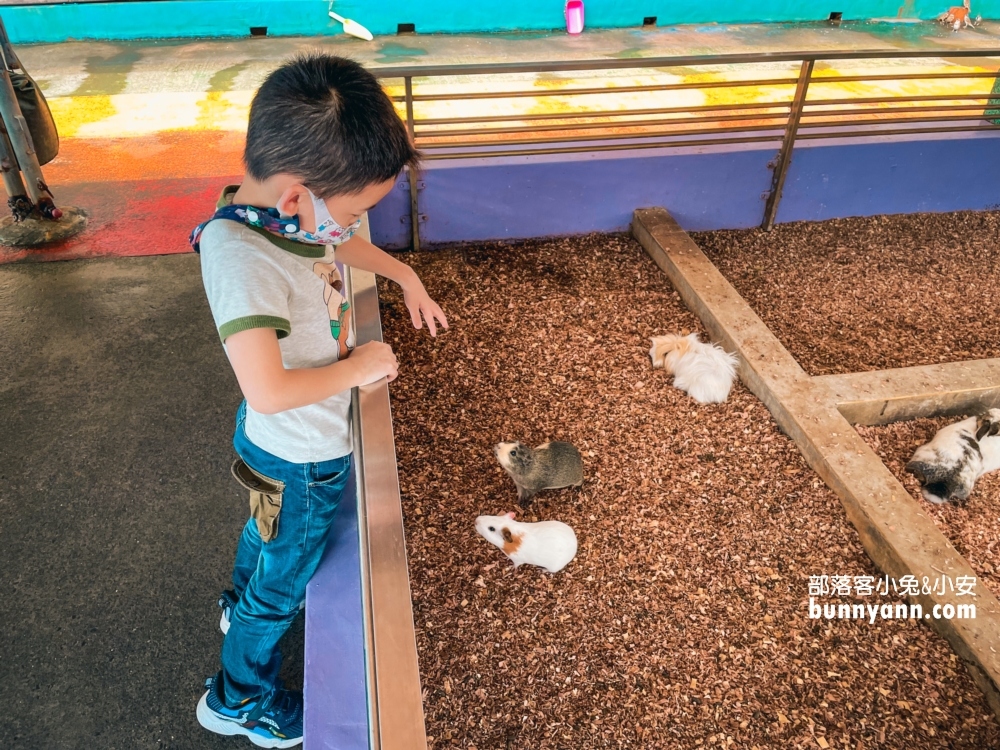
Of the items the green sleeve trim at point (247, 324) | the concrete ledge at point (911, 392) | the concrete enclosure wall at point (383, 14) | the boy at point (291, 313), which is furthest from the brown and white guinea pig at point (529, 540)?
the concrete enclosure wall at point (383, 14)

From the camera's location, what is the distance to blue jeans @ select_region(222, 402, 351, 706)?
207 centimetres

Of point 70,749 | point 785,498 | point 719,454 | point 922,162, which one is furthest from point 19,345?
point 922,162

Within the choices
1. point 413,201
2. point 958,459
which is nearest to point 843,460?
point 958,459

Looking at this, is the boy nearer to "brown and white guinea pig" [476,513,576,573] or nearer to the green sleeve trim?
the green sleeve trim

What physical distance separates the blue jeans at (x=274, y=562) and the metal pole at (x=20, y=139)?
4.40 meters

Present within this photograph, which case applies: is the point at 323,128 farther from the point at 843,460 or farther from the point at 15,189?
the point at 15,189

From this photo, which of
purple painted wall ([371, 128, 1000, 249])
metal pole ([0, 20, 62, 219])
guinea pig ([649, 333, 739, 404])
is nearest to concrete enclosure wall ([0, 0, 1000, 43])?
metal pole ([0, 20, 62, 219])

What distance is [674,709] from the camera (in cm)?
219

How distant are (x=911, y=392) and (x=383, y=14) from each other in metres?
9.94

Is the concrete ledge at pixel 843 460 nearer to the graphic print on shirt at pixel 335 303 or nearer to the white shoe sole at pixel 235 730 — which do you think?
the graphic print on shirt at pixel 335 303

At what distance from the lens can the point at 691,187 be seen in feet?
15.2

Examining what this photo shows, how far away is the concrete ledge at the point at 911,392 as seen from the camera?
3.25 meters

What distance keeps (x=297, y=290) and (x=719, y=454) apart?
2004 millimetres

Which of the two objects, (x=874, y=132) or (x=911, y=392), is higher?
(x=874, y=132)
